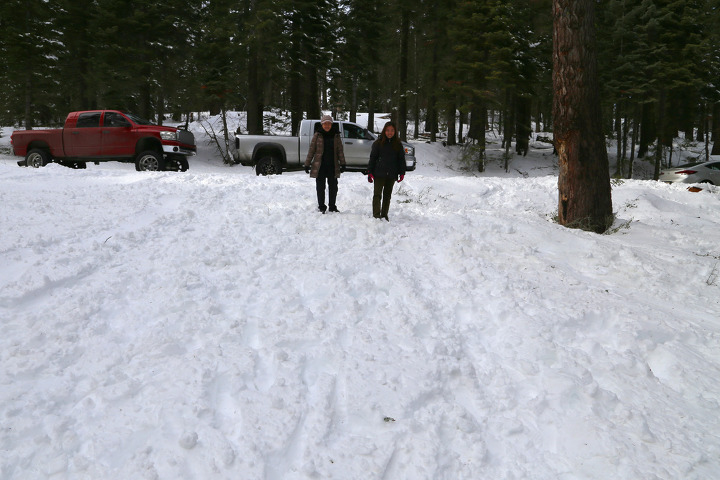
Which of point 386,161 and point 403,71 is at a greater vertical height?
point 403,71

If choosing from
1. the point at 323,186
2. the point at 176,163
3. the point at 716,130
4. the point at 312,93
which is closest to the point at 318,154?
the point at 323,186

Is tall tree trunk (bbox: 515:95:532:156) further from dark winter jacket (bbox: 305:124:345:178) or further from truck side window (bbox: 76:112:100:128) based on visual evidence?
truck side window (bbox: 76:112:100:128)

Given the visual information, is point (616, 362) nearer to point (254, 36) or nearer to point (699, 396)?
point (699, 396)

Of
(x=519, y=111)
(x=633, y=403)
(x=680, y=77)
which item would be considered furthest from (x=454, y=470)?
(x=680, y=77)

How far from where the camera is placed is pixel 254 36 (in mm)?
18938

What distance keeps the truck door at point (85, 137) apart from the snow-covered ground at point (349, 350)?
25.3 ft

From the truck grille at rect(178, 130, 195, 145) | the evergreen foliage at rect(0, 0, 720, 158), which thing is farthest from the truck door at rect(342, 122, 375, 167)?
the evergreen foliage at rect(0, 0, 720, 158)

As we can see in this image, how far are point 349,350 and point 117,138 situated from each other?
43.0 ft

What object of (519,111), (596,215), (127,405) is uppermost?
(519,111)

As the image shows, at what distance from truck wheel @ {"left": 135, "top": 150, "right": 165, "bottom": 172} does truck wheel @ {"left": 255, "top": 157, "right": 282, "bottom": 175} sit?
2.88 m

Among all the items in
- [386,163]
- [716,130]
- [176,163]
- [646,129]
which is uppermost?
[716,130]

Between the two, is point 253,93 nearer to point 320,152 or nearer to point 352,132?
point 352,132

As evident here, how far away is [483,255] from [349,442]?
377 cm

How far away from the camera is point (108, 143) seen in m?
13.8
